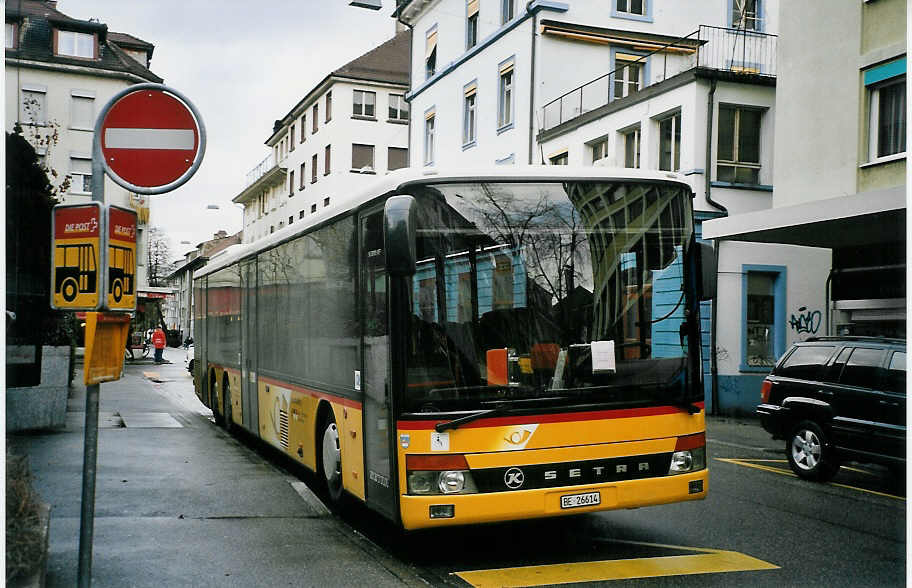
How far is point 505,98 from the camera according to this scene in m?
29.1

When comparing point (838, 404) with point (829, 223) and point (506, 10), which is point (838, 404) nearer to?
point (829, 223)

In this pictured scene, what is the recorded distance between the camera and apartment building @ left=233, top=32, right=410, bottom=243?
4906 centimetres

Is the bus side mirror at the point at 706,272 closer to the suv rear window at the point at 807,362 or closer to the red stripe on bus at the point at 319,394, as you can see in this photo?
the red stripe on bus at the point at 319,394

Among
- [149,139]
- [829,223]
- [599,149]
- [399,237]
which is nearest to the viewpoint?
[149,139]

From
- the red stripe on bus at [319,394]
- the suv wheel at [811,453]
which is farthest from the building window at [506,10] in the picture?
the suv wheel at [811,453]

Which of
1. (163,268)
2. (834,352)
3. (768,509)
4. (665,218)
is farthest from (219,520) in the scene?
(163,268)

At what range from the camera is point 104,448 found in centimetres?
1300

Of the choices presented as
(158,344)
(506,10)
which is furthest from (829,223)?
(158,344)

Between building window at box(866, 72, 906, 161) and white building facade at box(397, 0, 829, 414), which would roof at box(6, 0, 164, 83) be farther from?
building window at box(866, 72, 906, 161)

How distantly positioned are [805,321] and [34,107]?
1616 cm

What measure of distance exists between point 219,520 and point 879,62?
13435mm

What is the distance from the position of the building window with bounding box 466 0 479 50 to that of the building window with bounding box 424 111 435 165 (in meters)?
4.00

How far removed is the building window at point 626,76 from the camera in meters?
27.2

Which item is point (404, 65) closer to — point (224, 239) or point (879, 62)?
point (879, 62)
